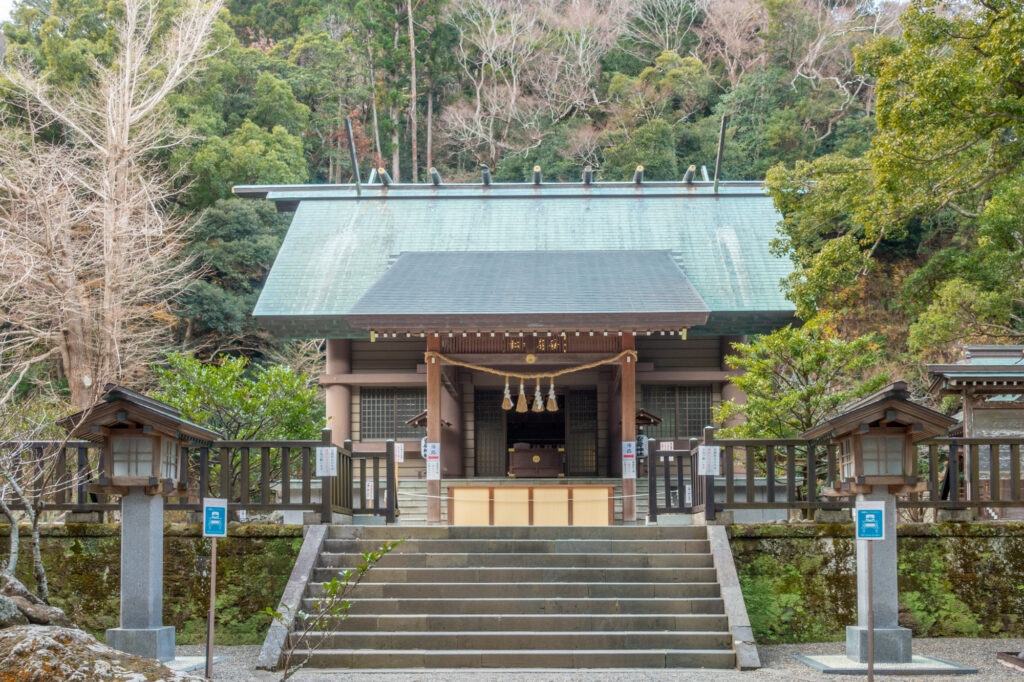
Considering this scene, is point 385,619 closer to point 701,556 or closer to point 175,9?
point 701,556

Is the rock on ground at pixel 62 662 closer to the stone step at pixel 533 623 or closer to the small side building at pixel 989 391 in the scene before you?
the stone step at pixel 533 623

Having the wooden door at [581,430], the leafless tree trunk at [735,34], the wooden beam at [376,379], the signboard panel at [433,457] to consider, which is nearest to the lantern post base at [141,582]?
Answer: the signboard panel at [433,457]

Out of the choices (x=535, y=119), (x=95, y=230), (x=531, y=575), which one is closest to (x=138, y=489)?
(x=531, y=575)

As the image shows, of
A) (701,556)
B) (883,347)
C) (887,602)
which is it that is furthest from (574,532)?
(883,347)

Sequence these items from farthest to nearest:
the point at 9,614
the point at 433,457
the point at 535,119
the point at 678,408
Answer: the point at 535,119, the point at 678,408, the point at 433,457, the point at 9,614

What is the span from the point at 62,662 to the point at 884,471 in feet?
23.5

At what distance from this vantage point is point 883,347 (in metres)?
24.7

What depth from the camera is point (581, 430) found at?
59.4 ft

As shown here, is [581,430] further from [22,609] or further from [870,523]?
[22,609]

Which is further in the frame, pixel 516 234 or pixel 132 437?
pixel 516 234

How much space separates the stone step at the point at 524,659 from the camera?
30.5 feet

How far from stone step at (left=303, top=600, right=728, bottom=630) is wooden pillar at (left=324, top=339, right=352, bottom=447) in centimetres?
743

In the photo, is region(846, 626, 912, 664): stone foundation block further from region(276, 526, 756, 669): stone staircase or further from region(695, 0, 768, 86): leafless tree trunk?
region(695, 0, 768, 86): leafless tree trunk

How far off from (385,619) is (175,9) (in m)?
24.5
